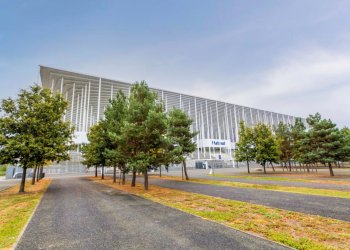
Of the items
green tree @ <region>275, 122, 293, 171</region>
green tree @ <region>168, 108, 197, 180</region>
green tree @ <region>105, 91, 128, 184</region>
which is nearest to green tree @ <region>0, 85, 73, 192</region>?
green tree @ <region>105, 91, 128, 184</region>

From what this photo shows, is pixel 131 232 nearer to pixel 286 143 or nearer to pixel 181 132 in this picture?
pixel 181 132

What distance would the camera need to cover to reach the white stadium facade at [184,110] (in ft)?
202

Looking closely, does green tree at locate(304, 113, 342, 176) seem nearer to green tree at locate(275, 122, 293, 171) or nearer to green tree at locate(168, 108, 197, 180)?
green tree at locate(275, 122, 293, 171)

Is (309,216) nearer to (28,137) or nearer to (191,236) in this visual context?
(191,236)

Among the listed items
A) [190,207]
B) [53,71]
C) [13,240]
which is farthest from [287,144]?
[53,71]

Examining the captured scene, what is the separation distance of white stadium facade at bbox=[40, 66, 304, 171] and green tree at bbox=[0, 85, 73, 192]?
30.0 m

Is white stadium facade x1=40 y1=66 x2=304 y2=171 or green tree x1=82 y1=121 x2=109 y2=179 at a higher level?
white stadium facade x1=40 y1=66 x2=304 y2=171

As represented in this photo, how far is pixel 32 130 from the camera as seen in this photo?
57.8ft

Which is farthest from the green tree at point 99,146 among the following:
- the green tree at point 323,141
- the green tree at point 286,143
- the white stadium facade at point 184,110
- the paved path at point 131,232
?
the green tree at point 286,143

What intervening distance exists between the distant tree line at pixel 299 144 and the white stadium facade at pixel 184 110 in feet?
74.1

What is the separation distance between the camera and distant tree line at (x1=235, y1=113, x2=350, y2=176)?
27.3 metres

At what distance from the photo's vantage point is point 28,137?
55.6 ft

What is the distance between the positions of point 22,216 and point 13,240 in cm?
373

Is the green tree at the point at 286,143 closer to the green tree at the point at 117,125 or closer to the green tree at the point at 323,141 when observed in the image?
the green tree at the point at 323,141
